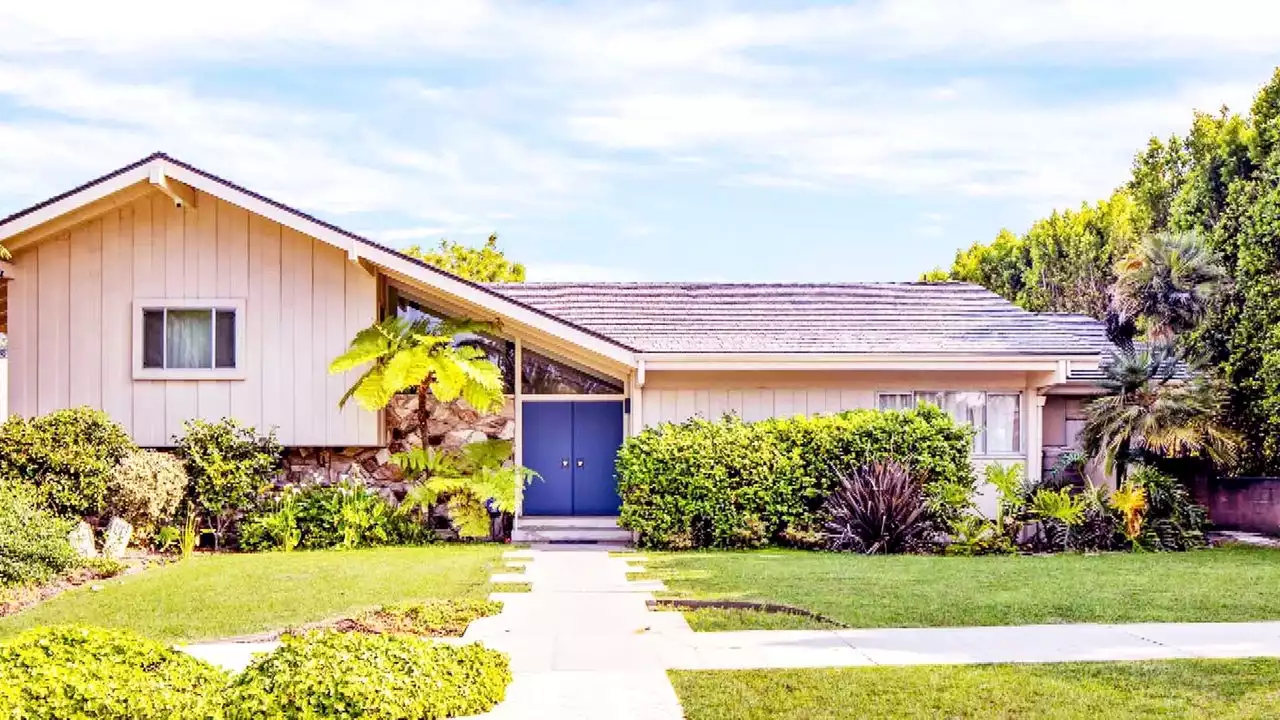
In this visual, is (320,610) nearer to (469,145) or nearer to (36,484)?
(36,484)

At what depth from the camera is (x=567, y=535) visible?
1786 centimetres

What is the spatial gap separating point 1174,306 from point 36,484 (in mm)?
15434

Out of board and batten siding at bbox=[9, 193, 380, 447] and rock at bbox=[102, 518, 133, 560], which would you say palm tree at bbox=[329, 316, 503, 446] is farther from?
rock at bbox=[102, 518, 133, 560]

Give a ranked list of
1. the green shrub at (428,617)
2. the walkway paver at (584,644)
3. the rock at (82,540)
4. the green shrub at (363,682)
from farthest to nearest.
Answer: the rock at (82,540) < the green shrub at (428,617) < the walkway paver at (584,644) < the green shrub at (363,682)

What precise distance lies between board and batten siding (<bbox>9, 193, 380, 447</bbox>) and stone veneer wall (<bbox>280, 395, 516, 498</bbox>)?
27.0 inches

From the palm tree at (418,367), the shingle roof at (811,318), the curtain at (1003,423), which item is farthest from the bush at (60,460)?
the curtain at (1003,423)

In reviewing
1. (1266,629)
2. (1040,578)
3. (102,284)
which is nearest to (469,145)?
(102,284)

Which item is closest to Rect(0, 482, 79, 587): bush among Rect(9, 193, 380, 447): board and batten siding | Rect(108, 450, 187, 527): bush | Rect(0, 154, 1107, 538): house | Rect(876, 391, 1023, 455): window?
Rect(108, 450, 187, 527): bush

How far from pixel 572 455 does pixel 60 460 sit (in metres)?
6.85

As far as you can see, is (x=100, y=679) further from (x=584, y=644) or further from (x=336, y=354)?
(x=336, y=354)

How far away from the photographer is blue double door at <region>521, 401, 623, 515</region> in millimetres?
18859

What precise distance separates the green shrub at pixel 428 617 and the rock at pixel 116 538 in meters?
6.04

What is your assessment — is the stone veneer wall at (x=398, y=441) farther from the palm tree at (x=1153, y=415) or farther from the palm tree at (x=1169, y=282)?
A: the palm tree at (x=1169, y=282)

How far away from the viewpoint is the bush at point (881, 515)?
16.2 metres
